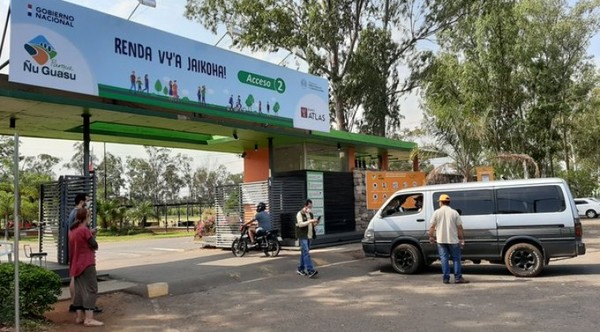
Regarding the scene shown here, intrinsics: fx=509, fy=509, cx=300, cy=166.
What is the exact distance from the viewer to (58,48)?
9.96 m

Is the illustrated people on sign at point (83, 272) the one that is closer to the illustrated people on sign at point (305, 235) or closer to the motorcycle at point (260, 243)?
the illustrated people on sign at point (305, 235)

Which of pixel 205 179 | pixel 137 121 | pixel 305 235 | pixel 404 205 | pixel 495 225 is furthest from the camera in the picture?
pixel 205 179

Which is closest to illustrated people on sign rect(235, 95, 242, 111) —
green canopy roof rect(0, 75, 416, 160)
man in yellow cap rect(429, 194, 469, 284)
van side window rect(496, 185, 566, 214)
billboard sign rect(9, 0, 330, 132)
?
billboard sign rect(9, 0, 330, 132)

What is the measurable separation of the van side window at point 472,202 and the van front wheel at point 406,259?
110 centimetres

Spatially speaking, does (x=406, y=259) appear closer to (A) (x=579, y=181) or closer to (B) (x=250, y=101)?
(B) (x=250, y=101)

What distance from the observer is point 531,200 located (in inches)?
405

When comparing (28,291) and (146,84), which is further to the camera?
(146,84)

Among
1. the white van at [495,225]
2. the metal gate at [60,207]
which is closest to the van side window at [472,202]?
the white van at [495,225]

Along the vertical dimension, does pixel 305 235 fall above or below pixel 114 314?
above

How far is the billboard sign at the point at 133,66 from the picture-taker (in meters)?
9.59

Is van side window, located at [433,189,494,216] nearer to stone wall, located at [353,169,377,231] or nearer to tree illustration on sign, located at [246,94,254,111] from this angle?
tree illustration on sign, located at [246,94,254,111]

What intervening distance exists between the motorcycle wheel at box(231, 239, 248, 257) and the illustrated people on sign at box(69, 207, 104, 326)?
7760mm

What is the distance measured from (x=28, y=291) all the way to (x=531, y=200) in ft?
29.9

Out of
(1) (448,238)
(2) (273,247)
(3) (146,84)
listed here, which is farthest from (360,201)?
(3) (146,84)
